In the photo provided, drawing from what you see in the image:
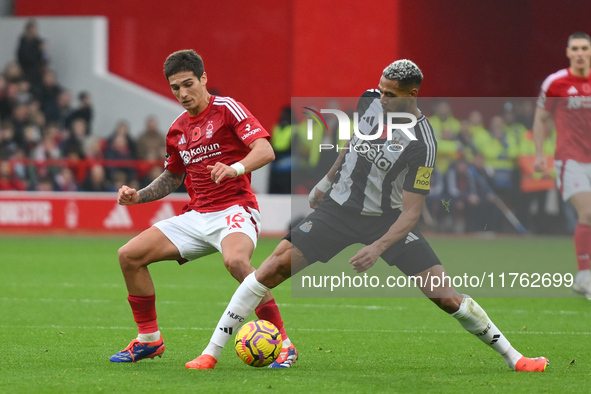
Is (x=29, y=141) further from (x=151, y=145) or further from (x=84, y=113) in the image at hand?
(x=151, y=145)

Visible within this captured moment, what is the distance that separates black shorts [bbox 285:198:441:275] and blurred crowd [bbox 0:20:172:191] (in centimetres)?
1273

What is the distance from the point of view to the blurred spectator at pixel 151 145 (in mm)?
19422

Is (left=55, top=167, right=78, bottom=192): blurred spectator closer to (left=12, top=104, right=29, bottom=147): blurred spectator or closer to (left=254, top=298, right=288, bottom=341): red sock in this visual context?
(left=12, top=104, right=29, bottom=147): blurred spectator

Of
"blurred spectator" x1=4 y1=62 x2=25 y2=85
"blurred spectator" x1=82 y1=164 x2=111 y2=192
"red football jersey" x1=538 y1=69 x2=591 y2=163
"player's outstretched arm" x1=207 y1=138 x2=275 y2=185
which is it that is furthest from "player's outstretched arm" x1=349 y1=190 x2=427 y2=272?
"blurred spectator" x1=4 y1=62 x2=25 y2=85

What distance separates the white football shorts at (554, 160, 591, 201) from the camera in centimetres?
980

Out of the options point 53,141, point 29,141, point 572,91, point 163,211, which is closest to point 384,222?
point 572,91

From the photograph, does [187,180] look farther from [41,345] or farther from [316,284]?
[316,284]

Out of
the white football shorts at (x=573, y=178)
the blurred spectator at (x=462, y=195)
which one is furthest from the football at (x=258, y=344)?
the white football shorts at (x=573, y=178)

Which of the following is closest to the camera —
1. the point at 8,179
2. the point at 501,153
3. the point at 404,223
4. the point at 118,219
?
the point at 404,223

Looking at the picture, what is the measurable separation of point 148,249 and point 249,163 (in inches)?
35.2

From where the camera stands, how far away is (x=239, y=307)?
5977 mm

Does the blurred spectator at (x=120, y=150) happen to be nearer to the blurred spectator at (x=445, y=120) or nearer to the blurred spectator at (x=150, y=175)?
the blurred spectator at (x=150, y=175)

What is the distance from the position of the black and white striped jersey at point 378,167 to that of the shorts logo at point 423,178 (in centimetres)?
6

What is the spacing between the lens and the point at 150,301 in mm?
6410
